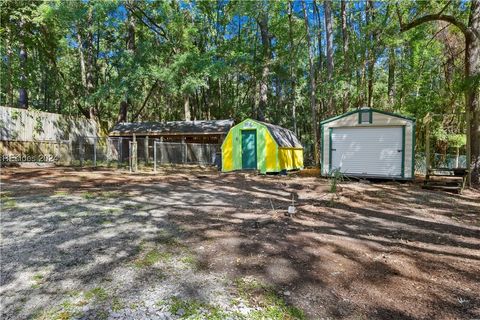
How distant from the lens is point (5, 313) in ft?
7.68

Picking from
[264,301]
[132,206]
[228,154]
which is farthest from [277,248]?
[228,154]

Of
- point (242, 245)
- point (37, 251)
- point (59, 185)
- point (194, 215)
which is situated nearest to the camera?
point (37, 251)

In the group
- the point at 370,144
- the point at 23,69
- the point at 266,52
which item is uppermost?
the point at 266,52

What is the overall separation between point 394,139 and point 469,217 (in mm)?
5969

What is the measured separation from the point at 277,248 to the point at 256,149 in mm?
10606

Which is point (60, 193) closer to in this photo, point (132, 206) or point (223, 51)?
point (132, 206)

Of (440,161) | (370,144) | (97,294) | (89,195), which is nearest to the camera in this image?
(97,294)

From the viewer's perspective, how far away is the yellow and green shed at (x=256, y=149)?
1387 centimetres

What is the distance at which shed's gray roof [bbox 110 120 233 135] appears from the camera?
2066 centimetres

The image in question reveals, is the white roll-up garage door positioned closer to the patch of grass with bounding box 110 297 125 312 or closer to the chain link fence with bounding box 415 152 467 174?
the chain link fence with bounding box 415 152 467 174

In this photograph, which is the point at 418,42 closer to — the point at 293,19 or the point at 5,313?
the point at 293,19

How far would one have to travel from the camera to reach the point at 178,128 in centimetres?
2166

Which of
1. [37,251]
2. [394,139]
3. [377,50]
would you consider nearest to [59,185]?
[37,251]

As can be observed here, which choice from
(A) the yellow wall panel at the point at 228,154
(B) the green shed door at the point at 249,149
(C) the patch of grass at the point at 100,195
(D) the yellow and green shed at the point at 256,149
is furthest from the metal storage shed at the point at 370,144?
(C) the patch of grass at the point at 100,195
